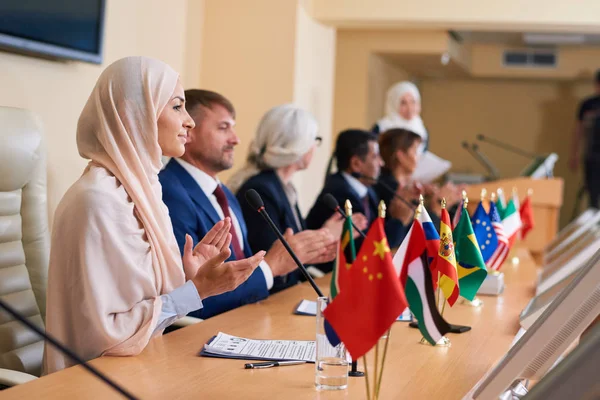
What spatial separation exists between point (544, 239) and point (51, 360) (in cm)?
384

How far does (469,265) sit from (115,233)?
32.1 inches

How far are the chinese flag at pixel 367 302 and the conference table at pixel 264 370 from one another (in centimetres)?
22

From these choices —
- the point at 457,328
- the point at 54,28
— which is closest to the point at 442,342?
the point at 457,328

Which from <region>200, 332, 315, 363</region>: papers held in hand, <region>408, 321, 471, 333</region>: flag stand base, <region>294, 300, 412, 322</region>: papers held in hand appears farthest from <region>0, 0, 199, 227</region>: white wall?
<region>408, 321, 471, 333</region>: flag stand base

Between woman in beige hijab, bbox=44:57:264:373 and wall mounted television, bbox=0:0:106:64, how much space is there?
2.40 ft

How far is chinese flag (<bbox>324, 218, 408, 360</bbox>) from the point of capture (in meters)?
1.17

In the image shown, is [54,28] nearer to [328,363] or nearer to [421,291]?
[328,363]

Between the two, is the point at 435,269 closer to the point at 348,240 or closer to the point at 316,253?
the point at 348,240

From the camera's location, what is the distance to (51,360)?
1.74 meters

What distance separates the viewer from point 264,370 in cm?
151

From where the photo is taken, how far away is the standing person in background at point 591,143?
7.62 metres

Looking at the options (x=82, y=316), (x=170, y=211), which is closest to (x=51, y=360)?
(x=82, y=316)

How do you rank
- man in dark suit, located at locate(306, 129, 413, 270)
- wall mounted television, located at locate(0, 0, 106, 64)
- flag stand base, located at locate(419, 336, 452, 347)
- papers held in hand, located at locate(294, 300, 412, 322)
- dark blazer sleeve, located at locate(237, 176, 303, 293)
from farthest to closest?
man in dark suit, located at locate(306, 129, 413, 270)
dark blazer sleeve, located at locate(237, 176, 303, 293)
wall mounted television, located at locate(0, 0, 106, 64)
papers held in hand, located at locate(294, 300, 412, 322)
flag stand base, located at locate(419, 336, 452, 347)

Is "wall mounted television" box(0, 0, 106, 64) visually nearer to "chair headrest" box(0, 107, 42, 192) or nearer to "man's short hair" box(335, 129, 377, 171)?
"chair headrest" box(0, 107, 42, 192)
